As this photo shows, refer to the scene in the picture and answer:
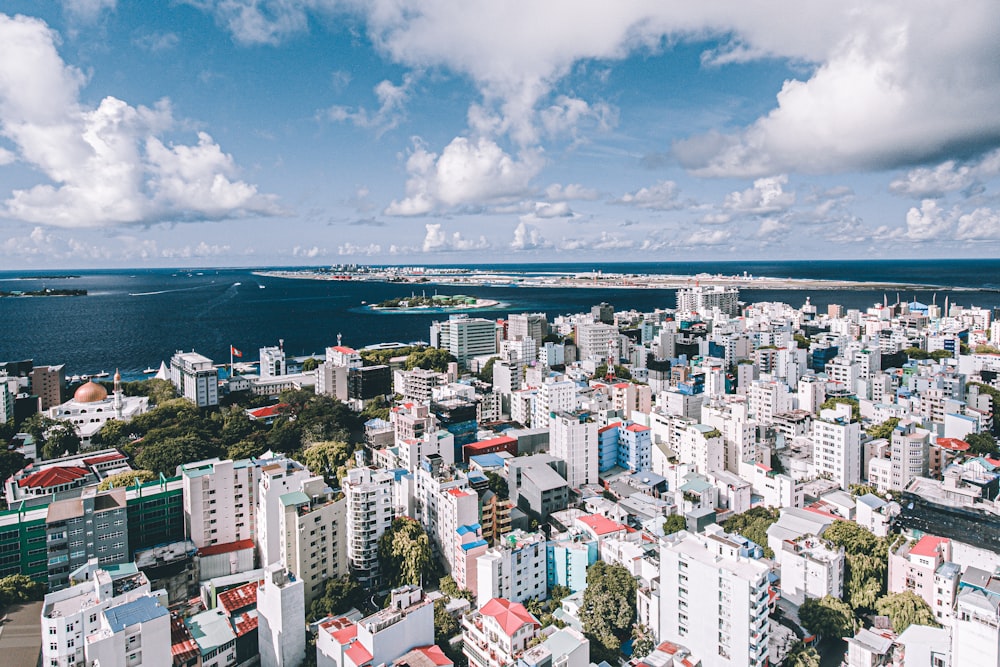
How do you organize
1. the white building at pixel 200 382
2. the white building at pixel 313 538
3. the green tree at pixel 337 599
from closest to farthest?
1. the green tree at pixel 337 599
2. the white building at pixel 313 538
3. the white building at pixel 200 382

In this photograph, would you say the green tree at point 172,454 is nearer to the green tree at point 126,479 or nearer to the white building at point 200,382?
the green tree at point 126,479

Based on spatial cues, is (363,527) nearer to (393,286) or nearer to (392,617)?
(392,617)

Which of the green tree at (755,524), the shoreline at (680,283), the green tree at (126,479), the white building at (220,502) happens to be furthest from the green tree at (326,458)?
the shoreline at (680,283)

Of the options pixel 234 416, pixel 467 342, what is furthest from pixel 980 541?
pixel 467 342

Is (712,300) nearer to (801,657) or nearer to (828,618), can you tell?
(828,618)

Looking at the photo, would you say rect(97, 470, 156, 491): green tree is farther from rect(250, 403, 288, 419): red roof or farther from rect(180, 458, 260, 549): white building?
rect(250, 403, 288, 419): red roof

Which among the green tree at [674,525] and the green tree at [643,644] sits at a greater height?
the green tree at [674,525]

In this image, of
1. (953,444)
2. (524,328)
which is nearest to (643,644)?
(953,444)

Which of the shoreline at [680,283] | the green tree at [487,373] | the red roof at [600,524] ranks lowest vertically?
the red roof at [600,524]
